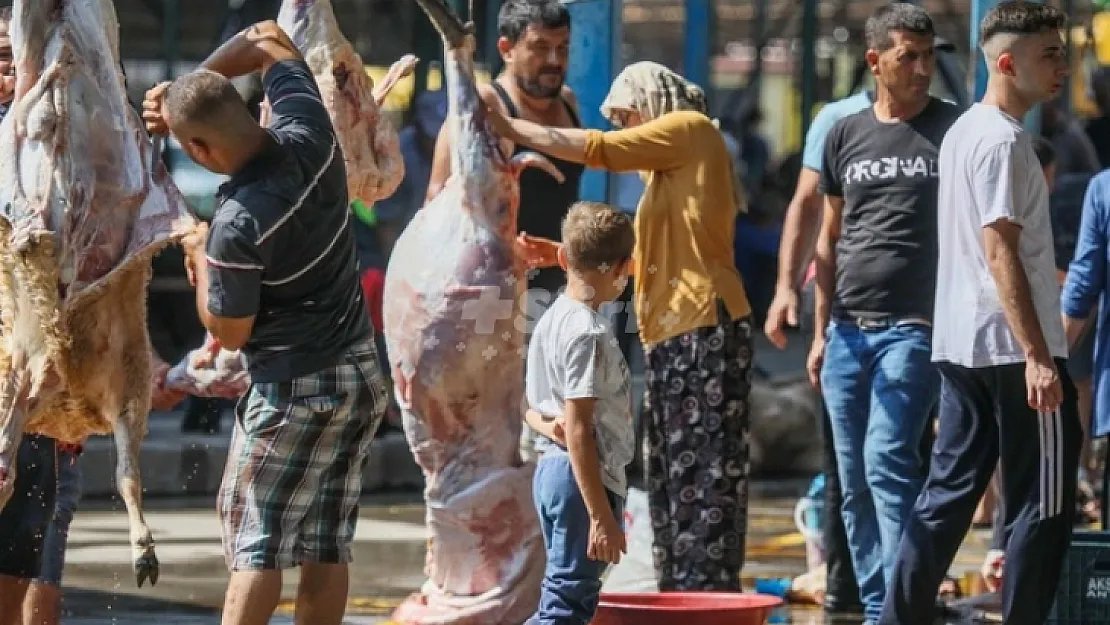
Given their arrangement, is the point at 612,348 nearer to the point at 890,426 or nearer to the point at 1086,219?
the point at 890,426

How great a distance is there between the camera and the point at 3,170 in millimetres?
5754

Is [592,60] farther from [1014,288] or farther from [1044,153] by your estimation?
[1014,288]

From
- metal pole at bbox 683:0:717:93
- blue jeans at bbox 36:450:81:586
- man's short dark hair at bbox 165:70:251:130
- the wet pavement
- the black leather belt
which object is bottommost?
the wet pavement

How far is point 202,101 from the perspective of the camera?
5.08 m

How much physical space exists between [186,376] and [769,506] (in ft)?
17.6

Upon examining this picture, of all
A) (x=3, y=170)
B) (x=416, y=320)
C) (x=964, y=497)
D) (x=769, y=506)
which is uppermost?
(x=3, y=170)

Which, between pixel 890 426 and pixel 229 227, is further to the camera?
pixel 890 426

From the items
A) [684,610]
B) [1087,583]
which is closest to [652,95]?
[684,610]

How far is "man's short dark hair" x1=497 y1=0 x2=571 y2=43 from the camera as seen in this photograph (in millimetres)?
6820

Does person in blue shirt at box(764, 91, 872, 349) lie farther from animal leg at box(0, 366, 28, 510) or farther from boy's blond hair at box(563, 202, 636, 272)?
animal leg at box(0, 366, 28, 510)

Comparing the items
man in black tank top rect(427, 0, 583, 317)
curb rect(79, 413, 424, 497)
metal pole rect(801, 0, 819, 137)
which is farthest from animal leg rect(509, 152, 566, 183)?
metal pole rect(801, 0, 819, 137)

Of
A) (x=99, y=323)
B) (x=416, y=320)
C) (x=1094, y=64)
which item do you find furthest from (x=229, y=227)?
(x=1094, y=64)

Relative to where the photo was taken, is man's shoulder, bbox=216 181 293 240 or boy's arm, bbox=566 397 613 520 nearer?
man's shoulder, bbox=216 181 293 240

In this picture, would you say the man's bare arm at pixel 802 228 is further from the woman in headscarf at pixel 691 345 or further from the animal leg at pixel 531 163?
the animal leg at pixel 531 163
